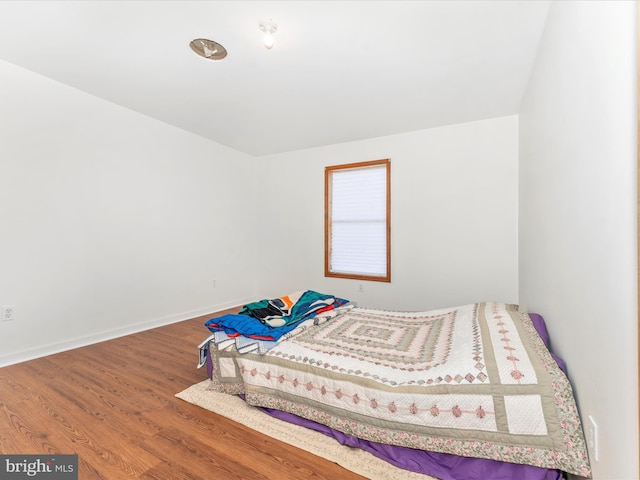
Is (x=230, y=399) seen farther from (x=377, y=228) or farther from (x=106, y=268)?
(x=377, y=228)

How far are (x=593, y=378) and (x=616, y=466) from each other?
300 mm

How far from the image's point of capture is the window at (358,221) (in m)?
4.22

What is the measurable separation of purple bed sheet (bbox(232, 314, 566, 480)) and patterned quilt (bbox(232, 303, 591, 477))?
62mm

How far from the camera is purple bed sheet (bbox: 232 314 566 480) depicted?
1.31m

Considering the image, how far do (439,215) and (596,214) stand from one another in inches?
107

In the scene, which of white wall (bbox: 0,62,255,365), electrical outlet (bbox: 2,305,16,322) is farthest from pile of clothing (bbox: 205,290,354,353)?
electrical outlet (bbox: 2,305,16,322)

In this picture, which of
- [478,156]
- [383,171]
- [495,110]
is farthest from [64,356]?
[495,110]

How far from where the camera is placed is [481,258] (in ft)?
11.7

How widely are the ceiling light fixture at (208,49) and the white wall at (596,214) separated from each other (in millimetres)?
2279

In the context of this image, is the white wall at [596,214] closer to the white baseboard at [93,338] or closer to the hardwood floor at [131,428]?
the hardwood floor at [131,428]

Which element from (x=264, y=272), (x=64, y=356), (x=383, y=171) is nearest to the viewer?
(x=64, y=356)

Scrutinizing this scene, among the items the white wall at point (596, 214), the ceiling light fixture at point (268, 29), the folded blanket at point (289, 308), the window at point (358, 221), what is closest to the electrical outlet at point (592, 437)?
the white wall at point (596, 214)

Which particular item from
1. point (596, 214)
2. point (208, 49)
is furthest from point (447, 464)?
point (208, 49)

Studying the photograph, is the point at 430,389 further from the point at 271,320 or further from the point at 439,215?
the point at 439,215
